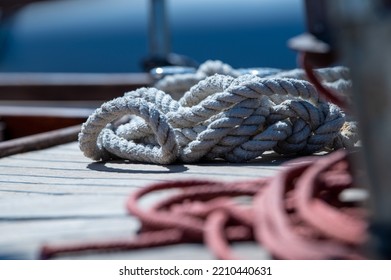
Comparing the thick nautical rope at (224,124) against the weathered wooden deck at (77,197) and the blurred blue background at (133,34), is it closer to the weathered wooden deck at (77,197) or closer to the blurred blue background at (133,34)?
the weathered wooden deck at (77,197)

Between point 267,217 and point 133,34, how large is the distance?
7341 millimetres

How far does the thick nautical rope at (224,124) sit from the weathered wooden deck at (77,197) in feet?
0.11

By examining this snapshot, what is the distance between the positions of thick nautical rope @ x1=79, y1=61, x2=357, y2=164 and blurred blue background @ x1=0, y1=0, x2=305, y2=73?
5084mm

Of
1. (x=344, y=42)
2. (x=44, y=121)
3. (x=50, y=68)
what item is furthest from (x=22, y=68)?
(x=344, y=42)

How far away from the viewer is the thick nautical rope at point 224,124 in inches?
68.9

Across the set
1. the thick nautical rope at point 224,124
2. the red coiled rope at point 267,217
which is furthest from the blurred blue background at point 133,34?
the red coiled rope at point 267,217

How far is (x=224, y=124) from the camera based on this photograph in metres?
1.75

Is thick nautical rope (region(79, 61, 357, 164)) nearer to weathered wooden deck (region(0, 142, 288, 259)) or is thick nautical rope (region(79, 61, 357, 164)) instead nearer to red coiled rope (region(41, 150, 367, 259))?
weathered wooden deck (region(0, 142, 288, 259))

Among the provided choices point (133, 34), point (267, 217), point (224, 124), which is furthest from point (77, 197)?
point (133, 34)

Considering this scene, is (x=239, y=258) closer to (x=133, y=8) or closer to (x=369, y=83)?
(x=369, y=83)

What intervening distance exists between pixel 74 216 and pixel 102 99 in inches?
132

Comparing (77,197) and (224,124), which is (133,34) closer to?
(224,124)

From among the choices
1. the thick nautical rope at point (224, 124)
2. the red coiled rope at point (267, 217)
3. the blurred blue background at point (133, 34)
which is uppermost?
the blurred blue background at point (133, 34)

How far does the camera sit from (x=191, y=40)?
7.84 metres
